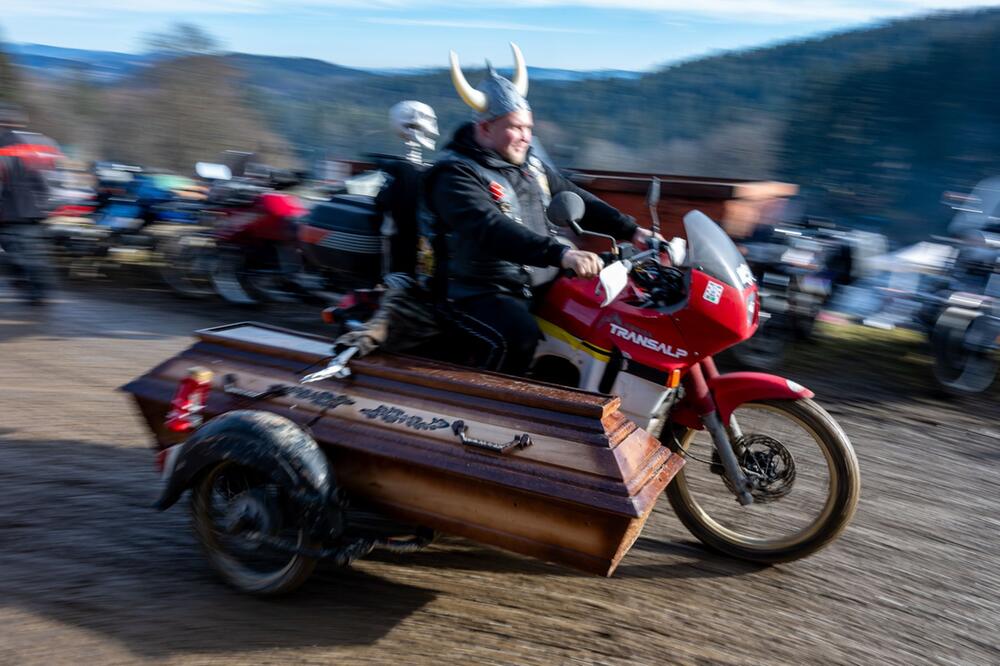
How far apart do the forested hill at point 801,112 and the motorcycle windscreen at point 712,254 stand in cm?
748

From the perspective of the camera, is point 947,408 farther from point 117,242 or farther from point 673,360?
point 117,242

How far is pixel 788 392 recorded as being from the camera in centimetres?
330

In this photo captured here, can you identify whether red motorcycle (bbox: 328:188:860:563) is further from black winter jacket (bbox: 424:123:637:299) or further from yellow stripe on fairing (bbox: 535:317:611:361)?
black winter jacket (bbox: 424:123:637:299)

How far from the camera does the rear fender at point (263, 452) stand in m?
2.86

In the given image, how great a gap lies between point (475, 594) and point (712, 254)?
5.40 feet

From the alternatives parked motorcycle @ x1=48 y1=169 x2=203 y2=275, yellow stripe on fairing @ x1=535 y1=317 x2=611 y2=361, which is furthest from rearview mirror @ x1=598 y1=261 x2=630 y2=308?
parked motorcycle @ x1=48 y1=169 x2=203 y2=275

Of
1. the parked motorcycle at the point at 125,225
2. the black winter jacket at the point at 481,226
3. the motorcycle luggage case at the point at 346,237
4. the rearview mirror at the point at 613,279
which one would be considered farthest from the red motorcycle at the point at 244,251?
the rearview mirror at the point at 613,279

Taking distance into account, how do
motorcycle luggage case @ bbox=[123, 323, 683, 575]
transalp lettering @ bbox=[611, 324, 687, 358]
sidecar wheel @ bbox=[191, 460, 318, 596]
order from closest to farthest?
motorcycle luggage case @ bbox=[123, 323, 683, 575] → sidecar wheel @ bbox=[191, 460, 318, 596] → transalp lettering @ bbox=[611, 324, 687, 358]

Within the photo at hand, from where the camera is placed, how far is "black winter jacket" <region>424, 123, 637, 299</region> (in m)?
3.19

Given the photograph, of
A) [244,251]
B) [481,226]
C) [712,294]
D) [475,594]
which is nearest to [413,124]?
[244,251]

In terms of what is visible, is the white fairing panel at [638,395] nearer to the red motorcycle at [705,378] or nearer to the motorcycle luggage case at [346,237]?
the red motorcycle at [705,378]

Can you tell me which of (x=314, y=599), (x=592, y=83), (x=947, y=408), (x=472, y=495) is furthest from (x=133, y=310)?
(x=592, y=83)

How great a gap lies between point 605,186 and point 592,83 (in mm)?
8507

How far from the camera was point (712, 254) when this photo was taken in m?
3.21
